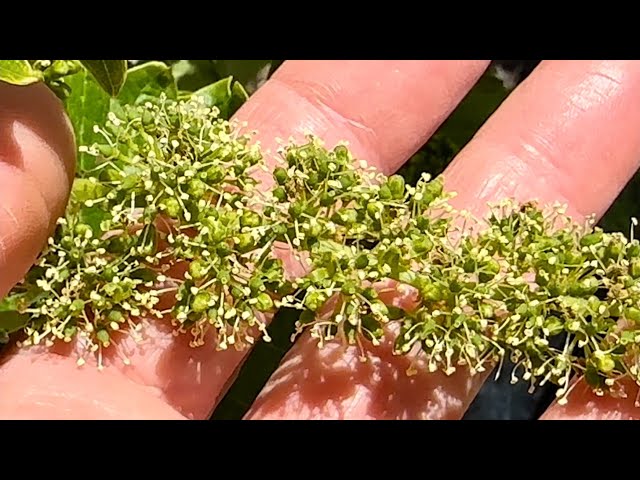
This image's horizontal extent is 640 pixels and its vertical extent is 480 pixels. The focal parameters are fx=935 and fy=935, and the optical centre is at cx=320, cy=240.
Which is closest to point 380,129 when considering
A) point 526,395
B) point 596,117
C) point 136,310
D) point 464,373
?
point 596,117

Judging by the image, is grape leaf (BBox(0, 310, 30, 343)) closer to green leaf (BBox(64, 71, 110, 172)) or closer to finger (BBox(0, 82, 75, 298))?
finger (BBox(0, 82, 75, 298))

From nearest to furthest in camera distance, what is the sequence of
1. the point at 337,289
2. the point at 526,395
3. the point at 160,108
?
the point at 337,289, the point at 160,108, the point at 526,395

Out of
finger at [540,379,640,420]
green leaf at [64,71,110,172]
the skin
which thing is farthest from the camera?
green leaf at [64,71,110,172]

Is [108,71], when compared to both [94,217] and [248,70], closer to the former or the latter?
[94,217]

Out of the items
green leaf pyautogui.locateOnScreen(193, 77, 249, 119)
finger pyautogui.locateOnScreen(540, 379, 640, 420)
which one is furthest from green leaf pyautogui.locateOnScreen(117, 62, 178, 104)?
finger pyautogui.locateOnScreen(540, 379, 640, 420)

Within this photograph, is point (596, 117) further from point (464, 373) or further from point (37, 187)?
point (37, 187)

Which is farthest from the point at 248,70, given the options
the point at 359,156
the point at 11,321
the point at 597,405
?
the point at 597,405

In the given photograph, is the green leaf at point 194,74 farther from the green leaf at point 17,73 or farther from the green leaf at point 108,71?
the green leaf at point 17,73
